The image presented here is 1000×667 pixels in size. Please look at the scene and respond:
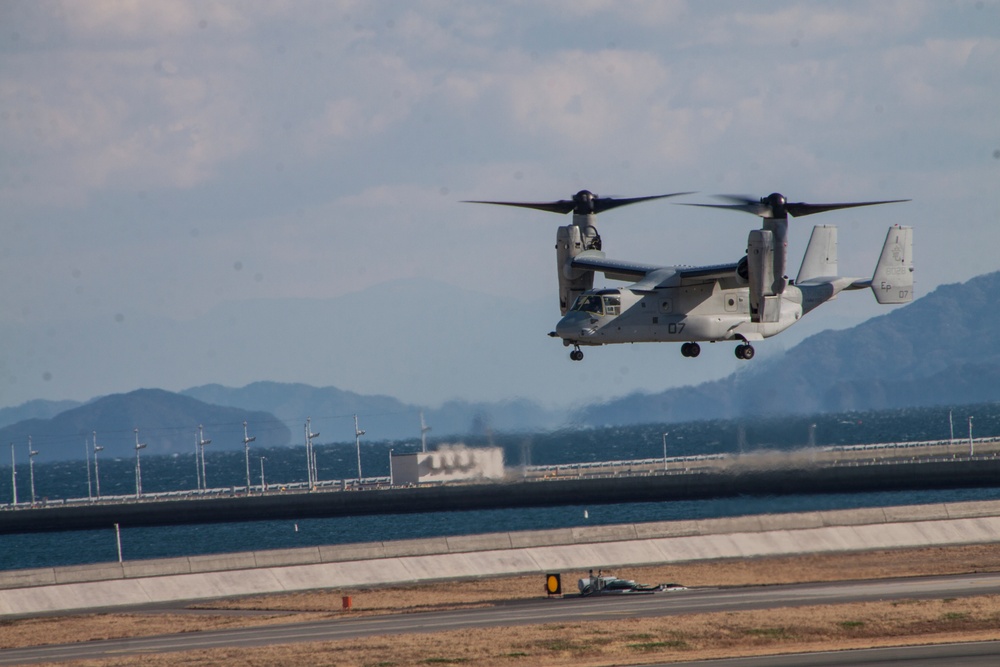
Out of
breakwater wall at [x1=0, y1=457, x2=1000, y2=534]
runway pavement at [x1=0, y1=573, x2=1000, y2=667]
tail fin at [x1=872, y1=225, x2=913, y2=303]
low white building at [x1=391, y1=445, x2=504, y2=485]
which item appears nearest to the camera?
runway pavement at [x1=0, y1=573, x2=1000, y2=667]

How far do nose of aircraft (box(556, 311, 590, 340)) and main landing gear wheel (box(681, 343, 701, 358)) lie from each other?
14.0ft

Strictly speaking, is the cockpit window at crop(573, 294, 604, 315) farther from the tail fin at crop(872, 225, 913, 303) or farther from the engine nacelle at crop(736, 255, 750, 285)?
the tail fin at crop(872, 225, 913, 303)

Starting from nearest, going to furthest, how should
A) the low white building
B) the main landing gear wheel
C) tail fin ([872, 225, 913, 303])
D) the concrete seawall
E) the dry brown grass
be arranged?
the dry brown grass, the main landing gear wheel, tail fin ([872, 225, 913, 303]), the concrete seawall, the low white building

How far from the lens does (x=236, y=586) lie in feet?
188

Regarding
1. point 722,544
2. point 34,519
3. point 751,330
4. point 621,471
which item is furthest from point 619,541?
point 34,519

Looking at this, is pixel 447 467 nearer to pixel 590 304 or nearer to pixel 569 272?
pixel 569 272

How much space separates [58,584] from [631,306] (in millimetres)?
28756

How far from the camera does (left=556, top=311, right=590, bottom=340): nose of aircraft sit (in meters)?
46.0

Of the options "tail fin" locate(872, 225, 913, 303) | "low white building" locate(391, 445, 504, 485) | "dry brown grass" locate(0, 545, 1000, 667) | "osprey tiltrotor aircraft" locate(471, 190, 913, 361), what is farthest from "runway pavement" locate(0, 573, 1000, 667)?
"low white building" locate(391, 445, 504, 485)

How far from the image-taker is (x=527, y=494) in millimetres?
136875

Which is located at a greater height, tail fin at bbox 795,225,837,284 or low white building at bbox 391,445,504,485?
tail fin at bbox 795,225,837,284

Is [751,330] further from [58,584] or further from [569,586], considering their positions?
[58,584]

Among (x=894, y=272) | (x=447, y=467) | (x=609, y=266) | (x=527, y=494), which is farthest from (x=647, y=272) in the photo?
(x=447, y=467)

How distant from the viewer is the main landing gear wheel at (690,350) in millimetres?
48125
